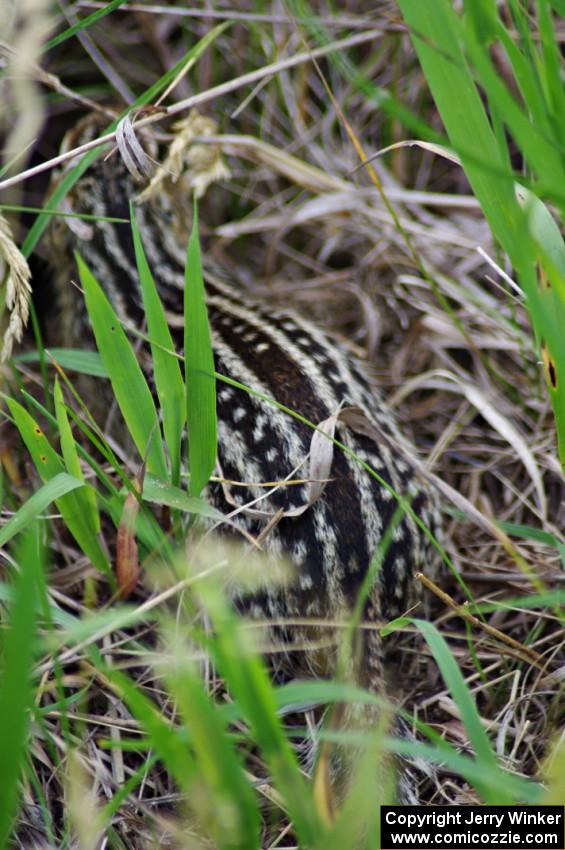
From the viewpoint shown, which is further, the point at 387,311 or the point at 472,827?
the point at 387,311

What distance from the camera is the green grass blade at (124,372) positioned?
210 cm

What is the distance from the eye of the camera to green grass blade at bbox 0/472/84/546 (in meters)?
1.87

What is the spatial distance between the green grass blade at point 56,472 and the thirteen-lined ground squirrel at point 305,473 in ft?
1.15

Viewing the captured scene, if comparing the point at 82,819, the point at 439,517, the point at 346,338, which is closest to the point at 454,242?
Answer: the point at 346,338

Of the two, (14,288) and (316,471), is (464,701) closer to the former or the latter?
(316,471)

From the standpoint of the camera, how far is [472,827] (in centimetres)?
168

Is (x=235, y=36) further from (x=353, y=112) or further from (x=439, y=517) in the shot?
(x=439, y=517)

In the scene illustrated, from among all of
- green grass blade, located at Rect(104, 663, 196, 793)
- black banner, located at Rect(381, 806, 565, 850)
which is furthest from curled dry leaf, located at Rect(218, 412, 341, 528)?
green grass blade, located at Rect(104, 663, 196, 793)

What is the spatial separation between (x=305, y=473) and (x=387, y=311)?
147 cm

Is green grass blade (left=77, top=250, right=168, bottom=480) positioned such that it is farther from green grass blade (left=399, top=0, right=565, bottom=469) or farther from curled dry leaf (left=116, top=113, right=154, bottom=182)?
green grass blade (left=399, top=0, right=565, bottom=469)

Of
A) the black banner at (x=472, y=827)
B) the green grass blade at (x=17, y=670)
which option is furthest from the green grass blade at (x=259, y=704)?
the black banner at (x=472, y=827)

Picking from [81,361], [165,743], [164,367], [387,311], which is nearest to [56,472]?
[164,367]

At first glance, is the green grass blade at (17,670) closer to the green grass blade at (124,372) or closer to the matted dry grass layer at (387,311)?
the matted dry grass layer at (387,311)

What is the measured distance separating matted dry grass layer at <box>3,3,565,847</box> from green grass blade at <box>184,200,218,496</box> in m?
0.62
